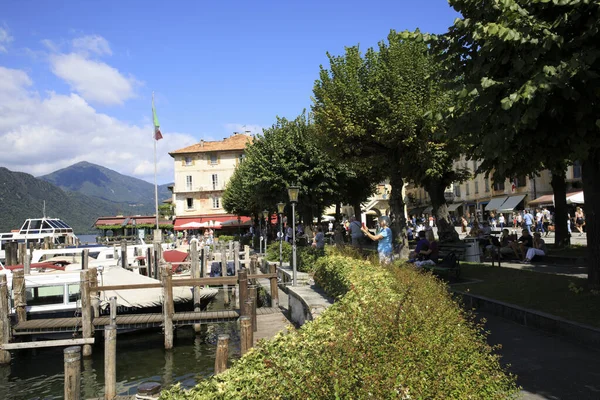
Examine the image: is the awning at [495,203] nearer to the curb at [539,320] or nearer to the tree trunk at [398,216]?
the tree trunk at [398,216]

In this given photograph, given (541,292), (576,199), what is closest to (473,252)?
(541,292)

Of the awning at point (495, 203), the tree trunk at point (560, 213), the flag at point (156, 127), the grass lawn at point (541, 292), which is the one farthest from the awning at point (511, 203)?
the grass lawn at point (541, 292)

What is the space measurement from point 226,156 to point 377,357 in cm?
Result: 7391

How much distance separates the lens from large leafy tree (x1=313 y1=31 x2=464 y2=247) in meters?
17.4

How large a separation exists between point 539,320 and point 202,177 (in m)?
70.9

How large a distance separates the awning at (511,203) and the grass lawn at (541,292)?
38381 mm

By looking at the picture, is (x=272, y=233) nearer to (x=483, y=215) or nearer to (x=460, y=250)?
(x=483, y=215)

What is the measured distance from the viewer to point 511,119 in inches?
285

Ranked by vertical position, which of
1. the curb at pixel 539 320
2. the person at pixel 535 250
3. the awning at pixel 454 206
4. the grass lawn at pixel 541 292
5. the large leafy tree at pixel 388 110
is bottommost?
the curb at pixel 539 320

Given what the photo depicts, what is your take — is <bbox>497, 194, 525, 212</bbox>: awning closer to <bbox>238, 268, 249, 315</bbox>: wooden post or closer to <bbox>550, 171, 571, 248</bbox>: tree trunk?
<bbox>550, 171, 571, 248</bbox>: tree trunk

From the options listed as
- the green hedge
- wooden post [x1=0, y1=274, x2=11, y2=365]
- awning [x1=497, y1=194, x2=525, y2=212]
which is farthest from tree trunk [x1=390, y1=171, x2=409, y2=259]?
awning [x1=497, y1=194, x2=525, y2=212]

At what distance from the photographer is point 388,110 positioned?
17578 millimetres

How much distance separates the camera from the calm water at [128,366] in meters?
10.6

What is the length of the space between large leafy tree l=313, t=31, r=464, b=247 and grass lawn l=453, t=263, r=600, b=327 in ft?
19.3
